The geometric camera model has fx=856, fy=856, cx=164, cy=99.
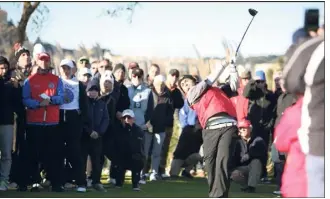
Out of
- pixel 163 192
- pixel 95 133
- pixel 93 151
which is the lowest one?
pixel 163 192

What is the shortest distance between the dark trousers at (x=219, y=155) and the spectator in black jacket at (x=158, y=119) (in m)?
4.33

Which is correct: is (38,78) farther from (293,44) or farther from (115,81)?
(293,44)

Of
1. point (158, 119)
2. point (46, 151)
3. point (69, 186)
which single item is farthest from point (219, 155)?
point (158, 119)

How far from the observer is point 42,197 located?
36.2 feet

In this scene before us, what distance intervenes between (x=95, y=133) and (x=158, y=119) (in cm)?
272

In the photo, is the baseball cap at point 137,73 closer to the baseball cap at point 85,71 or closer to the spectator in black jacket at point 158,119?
the spectator in black jacket at point 158,119

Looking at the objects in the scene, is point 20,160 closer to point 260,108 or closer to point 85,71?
Answer: point 85,71

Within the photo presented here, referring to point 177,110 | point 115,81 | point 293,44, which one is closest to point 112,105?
point 115,81

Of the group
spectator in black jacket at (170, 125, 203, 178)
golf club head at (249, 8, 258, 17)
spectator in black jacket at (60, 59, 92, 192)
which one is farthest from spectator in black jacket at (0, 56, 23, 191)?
spectator in black jacket at (170, 125, 203, 178)

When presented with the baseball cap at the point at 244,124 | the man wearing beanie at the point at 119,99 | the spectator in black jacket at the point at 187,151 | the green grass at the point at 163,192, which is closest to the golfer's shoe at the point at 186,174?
the spectator in black jacket at the point at 187,151

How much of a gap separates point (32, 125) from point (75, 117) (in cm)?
68

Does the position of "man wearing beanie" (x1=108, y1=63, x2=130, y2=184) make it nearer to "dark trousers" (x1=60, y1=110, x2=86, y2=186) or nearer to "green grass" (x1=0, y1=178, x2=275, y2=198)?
"green grass" (x1=0, y1=178, x2=275, y2=198)

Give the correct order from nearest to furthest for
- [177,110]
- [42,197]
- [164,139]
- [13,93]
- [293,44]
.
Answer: [293,44] → [42,197] → [13,93] → [164,139] → [177,110]

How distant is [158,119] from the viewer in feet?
49.5
